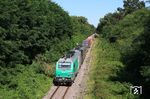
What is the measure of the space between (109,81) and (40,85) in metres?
8.36

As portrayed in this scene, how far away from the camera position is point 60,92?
41844 millimetres

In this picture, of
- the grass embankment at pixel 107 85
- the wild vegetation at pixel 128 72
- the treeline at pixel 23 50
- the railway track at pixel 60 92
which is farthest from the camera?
the treeline at pixel 23 50

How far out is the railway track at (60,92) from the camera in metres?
39.9

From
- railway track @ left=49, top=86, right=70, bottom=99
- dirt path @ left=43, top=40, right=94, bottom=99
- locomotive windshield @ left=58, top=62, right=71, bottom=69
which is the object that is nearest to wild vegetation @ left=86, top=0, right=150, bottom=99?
dirt path @ left=43, top=40, right=94, bottom=99

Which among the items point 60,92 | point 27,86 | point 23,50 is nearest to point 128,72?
point 60,92

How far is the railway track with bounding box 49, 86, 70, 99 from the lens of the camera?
39.9m

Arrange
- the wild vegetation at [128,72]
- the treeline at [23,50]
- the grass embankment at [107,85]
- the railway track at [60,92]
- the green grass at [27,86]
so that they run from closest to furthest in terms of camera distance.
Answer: the green grass at [27,86], the grass embankment at [107,85], the wild vegetation at [128,72], the railway track at [60,92], the treeline at [23,50]

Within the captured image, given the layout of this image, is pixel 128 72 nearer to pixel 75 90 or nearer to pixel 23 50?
pixel 75 90

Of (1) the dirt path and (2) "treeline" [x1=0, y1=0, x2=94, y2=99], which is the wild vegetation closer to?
(1) the dirt path

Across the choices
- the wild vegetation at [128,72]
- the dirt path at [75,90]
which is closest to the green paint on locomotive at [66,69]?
the dirt path at [75,90]

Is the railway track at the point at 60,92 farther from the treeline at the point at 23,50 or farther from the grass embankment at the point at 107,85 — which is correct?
the grass embankment at the point at 107,85

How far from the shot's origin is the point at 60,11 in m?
86.8

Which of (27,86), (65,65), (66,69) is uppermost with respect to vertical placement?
(65,65)

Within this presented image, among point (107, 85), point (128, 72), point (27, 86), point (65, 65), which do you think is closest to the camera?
point (27, 86)
